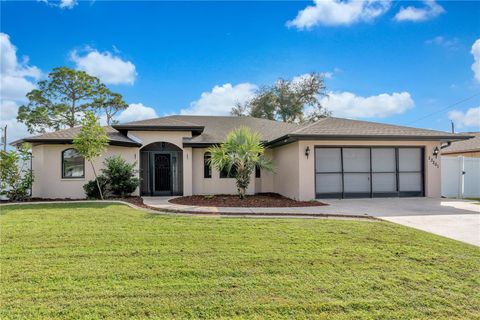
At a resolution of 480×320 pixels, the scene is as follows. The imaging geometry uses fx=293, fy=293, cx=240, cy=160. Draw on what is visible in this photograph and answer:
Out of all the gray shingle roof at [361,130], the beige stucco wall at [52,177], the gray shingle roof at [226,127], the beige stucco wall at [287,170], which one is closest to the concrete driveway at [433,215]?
the beige stucco wall at [287,170]

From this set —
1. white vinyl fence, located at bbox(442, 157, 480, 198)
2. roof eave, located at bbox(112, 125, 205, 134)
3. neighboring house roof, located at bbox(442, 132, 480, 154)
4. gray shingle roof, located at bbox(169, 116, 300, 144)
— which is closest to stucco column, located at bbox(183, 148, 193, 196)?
gray shingle roof, located at bbox(169, 116, 300, 144)

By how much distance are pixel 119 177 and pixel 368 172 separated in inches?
467

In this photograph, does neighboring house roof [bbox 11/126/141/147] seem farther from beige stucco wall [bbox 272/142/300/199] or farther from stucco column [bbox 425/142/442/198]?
stucco column [bbox 425/142/442/198]

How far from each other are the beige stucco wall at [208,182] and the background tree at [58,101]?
1911cm

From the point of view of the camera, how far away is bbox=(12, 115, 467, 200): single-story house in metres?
13.4

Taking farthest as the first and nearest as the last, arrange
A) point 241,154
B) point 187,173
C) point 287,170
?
point 187,173
point 287,170
point 241,154

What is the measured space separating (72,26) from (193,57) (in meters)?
6.58

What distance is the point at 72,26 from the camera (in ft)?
51.4

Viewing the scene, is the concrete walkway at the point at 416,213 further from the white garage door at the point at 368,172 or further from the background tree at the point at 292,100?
the background tree at the point at 292,100

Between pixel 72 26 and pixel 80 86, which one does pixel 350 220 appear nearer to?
pixel 72 26

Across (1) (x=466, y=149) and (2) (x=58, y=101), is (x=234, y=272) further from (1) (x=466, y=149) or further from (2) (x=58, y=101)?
(2) (x=58, y=101)

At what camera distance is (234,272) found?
455 cm

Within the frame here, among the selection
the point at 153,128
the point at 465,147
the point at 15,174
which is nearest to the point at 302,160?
the point at 153,128

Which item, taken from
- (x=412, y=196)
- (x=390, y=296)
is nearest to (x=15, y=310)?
(x=390, y=296)
